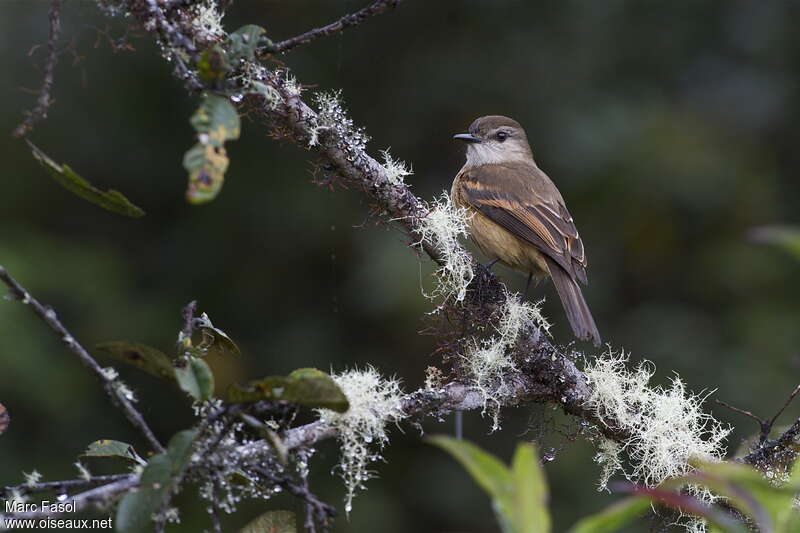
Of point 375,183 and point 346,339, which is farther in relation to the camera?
point 346,339

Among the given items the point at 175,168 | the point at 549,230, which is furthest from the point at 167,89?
the point at 549,230

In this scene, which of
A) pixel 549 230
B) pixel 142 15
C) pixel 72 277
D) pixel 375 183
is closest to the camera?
pixel 142 15

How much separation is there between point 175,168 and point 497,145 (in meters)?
2.28

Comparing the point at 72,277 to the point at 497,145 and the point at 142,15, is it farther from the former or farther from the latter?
the point at 142,15

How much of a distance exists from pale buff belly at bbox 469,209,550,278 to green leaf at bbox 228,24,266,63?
210 cm

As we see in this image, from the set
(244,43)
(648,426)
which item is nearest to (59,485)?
(244,43)

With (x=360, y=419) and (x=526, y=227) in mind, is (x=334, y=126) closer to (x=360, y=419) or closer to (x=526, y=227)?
(x=360, y=419)

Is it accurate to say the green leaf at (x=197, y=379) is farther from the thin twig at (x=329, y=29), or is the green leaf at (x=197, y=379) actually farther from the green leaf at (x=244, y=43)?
the thin twig at (x=329, y=29)

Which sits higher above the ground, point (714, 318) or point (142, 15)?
point (714, 318)

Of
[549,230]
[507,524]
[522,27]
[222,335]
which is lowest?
[507,524]

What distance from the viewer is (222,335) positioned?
7.18ft

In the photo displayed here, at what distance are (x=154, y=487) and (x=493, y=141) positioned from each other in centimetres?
339

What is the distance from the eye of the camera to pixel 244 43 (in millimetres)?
1914

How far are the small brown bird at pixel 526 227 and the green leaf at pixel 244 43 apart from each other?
6.50 ft
